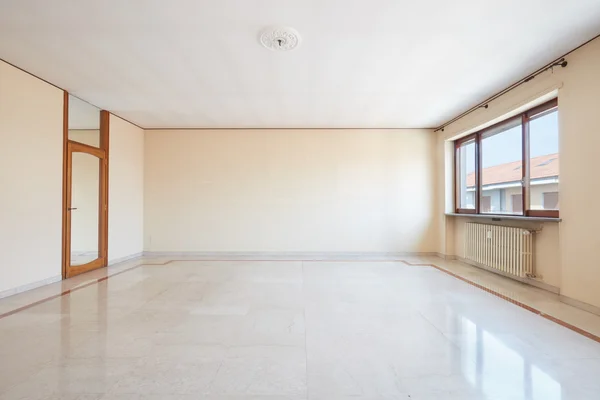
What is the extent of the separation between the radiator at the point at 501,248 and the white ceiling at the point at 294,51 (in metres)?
2.16

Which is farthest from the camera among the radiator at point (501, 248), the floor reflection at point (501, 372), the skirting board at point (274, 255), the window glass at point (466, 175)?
the skirting board at point (274, 255)

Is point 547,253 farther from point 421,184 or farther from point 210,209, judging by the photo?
point 210,209

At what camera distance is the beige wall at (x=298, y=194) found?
6.25 meters

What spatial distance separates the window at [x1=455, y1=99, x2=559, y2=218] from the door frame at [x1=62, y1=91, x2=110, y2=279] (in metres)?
6.82

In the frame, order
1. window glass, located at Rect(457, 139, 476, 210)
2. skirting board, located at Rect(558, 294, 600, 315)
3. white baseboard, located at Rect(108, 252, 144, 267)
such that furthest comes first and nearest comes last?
1. window glass, located at Rect(457, 139, 476, 210)
2. white baseboard, located at Rect(108, 252, 144, 267)
3. skirting board, located at Rect(558, 294, 600, 315)

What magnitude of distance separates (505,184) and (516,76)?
169 centimetres

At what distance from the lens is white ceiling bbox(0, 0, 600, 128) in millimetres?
2463

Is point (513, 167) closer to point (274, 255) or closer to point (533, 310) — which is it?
point (533, 310)

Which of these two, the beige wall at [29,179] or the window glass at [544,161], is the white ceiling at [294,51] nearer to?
the beige wall at [29,179]

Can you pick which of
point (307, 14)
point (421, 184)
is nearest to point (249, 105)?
point (307, 14)

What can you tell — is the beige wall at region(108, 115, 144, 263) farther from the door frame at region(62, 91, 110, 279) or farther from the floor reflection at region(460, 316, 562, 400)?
the floor reflection at region(460, 316, 562, 400)

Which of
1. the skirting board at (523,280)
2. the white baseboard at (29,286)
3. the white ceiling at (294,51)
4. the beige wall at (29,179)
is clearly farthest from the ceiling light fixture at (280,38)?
the skirting board at (523,280)

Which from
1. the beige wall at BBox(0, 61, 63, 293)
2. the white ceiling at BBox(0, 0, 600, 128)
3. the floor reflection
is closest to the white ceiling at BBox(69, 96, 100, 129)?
the white ceiling at BBox(0, 0, 600, 128)

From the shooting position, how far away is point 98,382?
1.76 m
